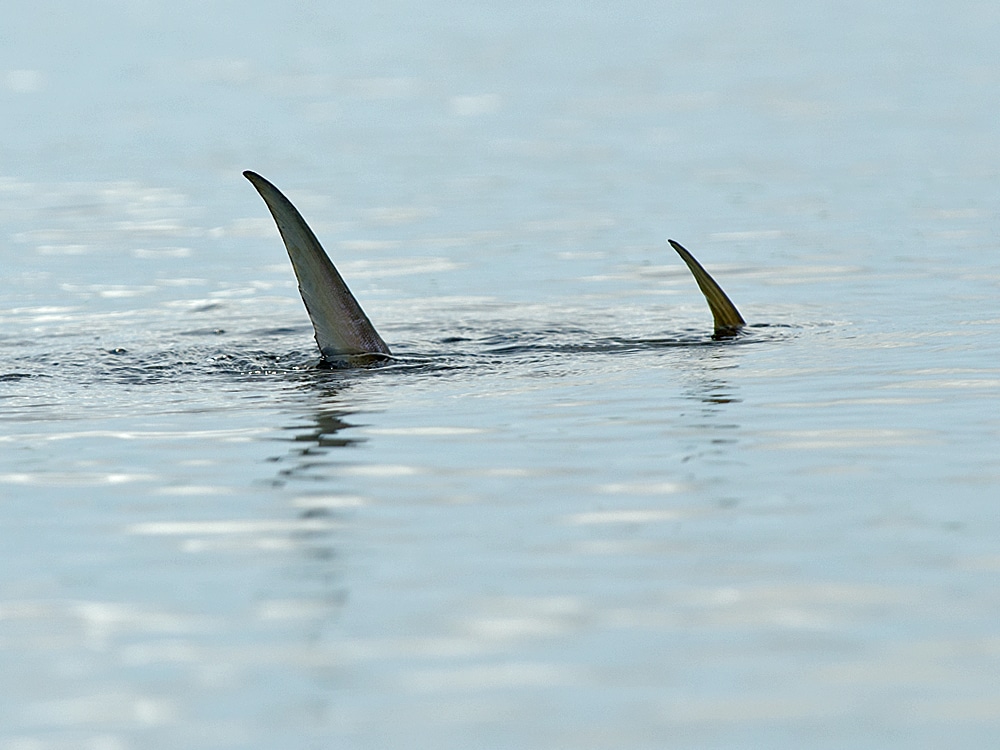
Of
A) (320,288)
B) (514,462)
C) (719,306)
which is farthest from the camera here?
(719,306)

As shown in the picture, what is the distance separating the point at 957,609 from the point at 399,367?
5272mm

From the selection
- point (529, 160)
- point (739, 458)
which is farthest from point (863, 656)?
point (529, 160)

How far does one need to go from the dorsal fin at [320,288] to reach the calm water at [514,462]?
22 cm

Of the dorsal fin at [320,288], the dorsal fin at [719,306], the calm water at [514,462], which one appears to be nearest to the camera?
the calm water at [514,462]

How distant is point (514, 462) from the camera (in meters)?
7.96

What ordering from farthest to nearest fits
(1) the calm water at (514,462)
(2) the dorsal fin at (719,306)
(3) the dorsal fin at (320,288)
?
1. (2) the dorsal fin at (719,306)
2. (3) the dorsal fin at (320,288)
3. (1) the calm water at (514,462)

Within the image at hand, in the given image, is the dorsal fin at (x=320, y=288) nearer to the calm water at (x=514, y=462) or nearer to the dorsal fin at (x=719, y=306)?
the calm water at (x=514, y=462)

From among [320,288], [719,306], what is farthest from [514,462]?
[719,306]

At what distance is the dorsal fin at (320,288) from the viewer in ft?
31.0

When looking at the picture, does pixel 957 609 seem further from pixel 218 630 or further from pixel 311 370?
pixel 311 370

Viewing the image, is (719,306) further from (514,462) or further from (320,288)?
(514,462)

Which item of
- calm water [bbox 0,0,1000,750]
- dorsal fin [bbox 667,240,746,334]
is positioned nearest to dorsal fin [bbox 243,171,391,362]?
calm water [bbox 0,0,1000,750]

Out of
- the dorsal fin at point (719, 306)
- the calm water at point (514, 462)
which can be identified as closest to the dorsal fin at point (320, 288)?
the calm water at point (514, 462)

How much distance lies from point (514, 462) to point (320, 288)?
7.00ft
